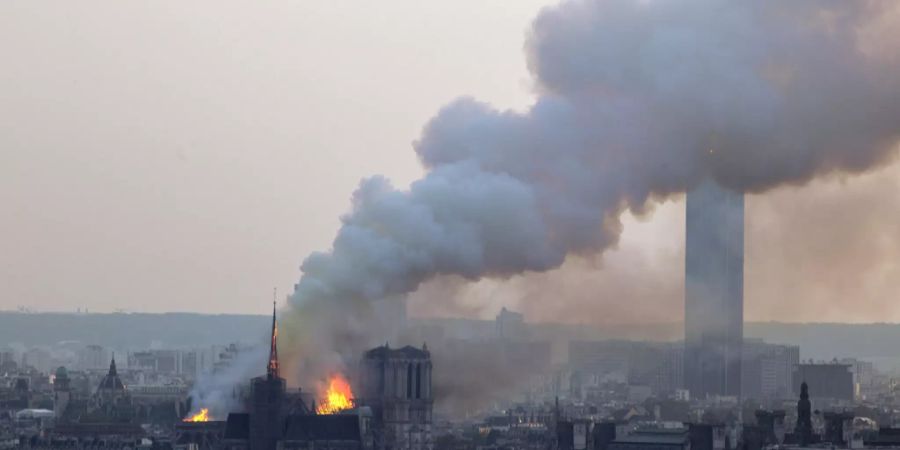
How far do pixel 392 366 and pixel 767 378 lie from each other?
303 ft

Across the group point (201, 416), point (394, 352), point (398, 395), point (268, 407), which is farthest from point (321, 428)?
point (201, 416)

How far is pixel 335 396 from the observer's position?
94.6m

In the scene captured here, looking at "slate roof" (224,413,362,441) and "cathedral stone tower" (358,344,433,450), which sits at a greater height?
"cathedral stone tower" (358,344,433,450)

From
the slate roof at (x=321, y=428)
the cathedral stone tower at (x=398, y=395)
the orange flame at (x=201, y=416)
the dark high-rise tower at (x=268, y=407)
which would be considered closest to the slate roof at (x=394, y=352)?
the cathedral stone tower at (x=398, y=395)

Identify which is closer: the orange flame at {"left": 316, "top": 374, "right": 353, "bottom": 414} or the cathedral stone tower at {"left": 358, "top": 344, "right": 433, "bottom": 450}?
the orange flame at {"left": 316, "top": 374, "right": 353, "bottom": 414}

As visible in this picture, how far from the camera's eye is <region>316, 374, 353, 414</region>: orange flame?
93.7 meters

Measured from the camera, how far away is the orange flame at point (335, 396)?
307ft

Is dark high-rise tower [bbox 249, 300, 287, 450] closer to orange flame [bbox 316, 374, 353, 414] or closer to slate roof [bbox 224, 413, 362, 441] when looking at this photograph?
slate roof [bbox 224, 413, 362, 441]

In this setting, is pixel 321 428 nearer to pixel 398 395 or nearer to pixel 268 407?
pixel 268 407

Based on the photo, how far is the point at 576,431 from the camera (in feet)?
339

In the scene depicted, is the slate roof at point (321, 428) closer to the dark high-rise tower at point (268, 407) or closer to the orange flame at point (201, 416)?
the dark high-rise tower at point (268, 407)

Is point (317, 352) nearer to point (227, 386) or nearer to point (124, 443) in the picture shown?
point (227, 386)

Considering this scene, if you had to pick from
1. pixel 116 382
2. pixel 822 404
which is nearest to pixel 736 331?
pixel 822 404

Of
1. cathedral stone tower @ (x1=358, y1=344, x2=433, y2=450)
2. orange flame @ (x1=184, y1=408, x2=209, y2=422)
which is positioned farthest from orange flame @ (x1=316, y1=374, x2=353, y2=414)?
orange flame @ (x1=184, y1=408, x2=209, y2=422)
